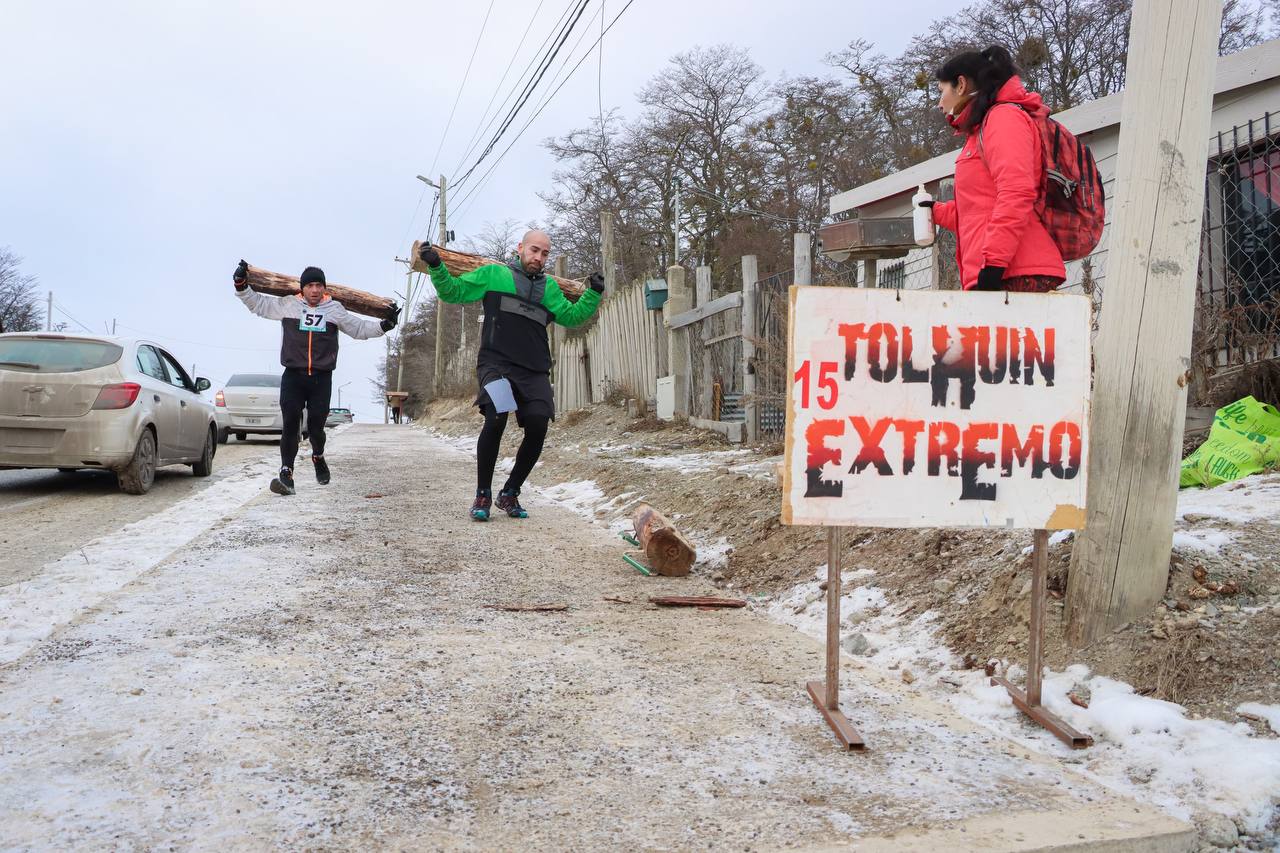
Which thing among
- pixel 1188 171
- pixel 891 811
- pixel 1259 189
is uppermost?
pixel 1259 189

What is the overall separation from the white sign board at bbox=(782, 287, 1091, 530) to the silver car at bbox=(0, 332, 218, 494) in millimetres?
6932

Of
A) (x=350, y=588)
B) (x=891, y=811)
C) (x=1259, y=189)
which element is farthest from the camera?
(x=1259, y=189)

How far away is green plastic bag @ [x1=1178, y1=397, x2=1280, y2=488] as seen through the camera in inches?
168

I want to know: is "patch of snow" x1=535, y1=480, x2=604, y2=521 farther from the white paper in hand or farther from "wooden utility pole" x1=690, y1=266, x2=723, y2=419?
"wooden utility pole" x1=690, y1=266, x2=723, y2=419

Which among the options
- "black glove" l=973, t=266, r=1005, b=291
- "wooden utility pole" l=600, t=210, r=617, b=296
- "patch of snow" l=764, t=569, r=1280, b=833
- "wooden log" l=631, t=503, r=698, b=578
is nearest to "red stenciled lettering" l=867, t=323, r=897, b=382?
"black glove" l=973, t=266, r=1005, b=291

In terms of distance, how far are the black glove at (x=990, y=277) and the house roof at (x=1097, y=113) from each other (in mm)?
2288

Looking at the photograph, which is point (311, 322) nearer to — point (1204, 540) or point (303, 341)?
point (303, 341)

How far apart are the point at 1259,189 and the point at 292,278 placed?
9.53 meters

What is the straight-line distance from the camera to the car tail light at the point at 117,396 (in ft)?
25.2

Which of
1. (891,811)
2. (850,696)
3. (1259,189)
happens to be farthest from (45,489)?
(1259,189)

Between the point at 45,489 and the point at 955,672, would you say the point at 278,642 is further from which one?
the point at 45,489

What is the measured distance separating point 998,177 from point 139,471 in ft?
24.3

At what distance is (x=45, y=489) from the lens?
8.18m

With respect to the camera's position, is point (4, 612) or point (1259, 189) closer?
point (4, 612)
